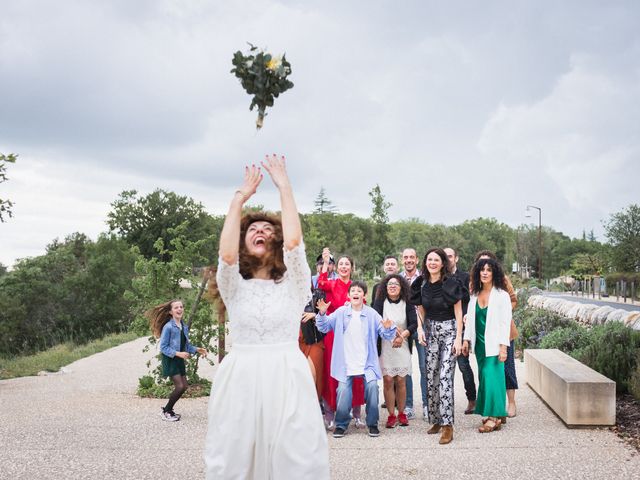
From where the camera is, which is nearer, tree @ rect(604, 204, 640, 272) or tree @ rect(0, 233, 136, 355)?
tree @ rect(0, 233, 136, 355)

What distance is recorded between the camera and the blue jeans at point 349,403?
727cm

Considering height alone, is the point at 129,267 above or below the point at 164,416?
above

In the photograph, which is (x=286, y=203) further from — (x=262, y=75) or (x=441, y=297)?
(x=441, y=297)

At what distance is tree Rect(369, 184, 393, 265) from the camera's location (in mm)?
58188

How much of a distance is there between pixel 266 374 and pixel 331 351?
488cm

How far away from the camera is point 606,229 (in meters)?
53.1

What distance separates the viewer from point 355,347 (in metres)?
7.45

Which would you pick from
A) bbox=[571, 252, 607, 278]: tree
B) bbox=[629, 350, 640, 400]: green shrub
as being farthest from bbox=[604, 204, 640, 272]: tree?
bbox=[629, 350, 640, 400]: green shrub

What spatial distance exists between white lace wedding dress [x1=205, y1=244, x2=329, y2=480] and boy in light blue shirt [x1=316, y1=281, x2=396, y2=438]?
4258 millimetres

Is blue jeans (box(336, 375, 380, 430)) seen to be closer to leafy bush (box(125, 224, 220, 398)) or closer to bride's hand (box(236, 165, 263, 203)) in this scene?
leafy bush (box(125, 224, 220, 398))

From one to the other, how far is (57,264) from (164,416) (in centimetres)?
2401

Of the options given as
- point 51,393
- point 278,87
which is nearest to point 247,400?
point 278,87

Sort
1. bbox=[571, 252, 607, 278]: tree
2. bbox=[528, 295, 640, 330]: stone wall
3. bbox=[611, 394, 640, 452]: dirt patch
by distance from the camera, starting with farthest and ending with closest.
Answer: bbox=[571, 252, 607, 278]: tree → bbox=[528, 295, 640, 330]: stone wall → bbox=[611, 394, 640, 452]: dirt patch

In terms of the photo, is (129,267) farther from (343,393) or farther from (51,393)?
(343,393)
